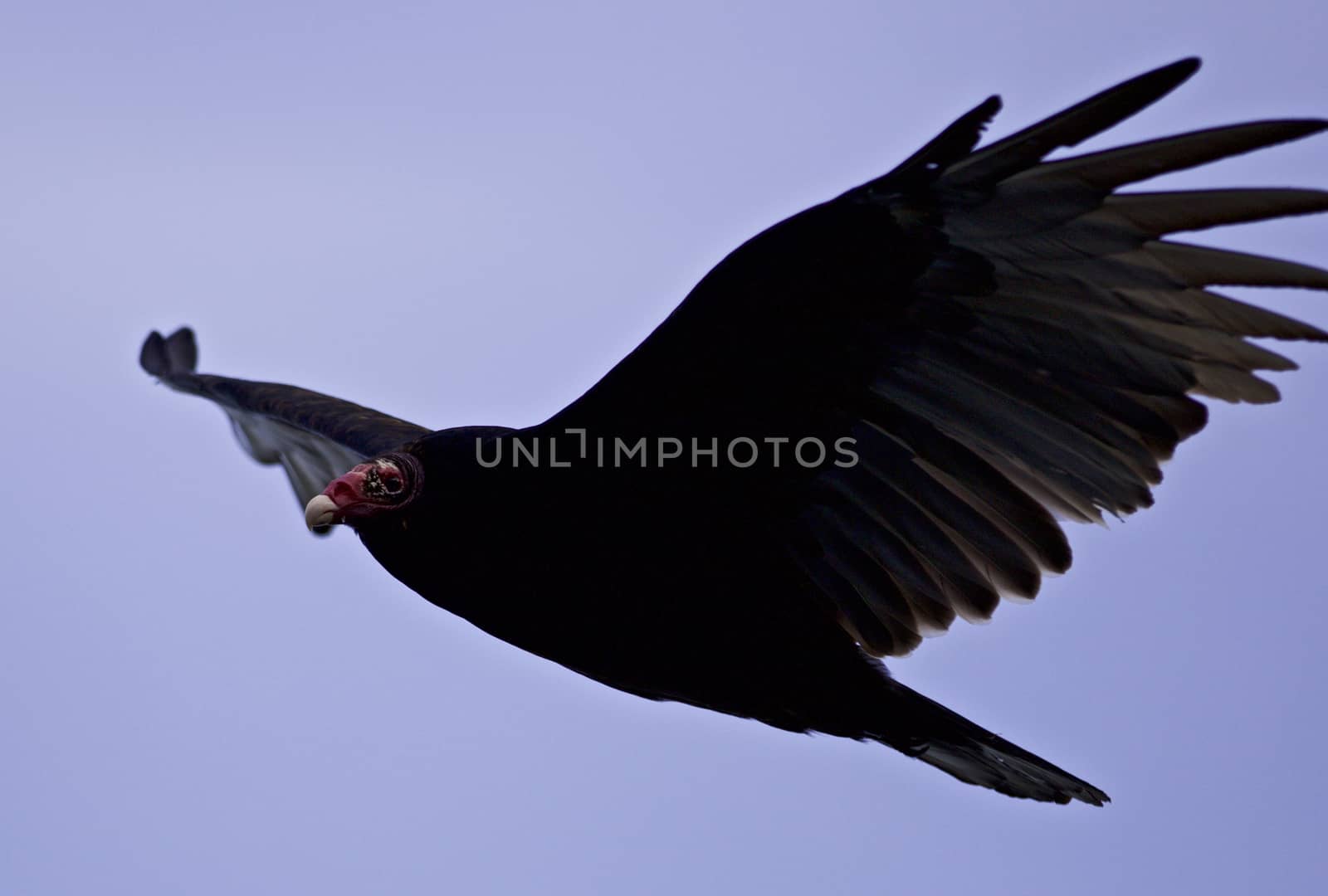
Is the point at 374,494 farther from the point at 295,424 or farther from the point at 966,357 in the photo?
the point at 295,424

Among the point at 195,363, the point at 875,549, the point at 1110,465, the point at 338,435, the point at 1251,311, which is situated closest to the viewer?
the point at 1251,311

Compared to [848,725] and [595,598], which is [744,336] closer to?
[595,598]

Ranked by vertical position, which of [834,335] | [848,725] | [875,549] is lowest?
[848,725]

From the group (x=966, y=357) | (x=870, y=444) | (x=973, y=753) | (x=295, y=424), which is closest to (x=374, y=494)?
(x=870, y=444)

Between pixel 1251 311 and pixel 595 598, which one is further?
pixel 595 598

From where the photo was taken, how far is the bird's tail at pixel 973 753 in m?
4.61

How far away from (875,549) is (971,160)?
1.23 m

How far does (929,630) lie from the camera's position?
4.66m

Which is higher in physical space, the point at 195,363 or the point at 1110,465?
the point at 195,363

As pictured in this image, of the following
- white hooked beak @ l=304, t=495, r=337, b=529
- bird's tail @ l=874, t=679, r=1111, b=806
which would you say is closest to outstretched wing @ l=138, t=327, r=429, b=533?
white hooked beak @ l=304, t=495, r=337, b=529

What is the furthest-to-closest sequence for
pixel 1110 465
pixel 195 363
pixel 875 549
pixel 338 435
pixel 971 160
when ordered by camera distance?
pixel 195 363
pixel 338 435
pixel 875 549
pixel 1110 465
pixel 971 160

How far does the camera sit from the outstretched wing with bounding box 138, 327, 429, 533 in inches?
241

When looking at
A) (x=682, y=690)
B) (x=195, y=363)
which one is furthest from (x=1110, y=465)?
(x=195, y=363)

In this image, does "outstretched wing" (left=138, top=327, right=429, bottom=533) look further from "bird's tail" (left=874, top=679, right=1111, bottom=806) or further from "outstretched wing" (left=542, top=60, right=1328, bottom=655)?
"bird's tail" (left=874, top=679, right=1111, bottom=806)
